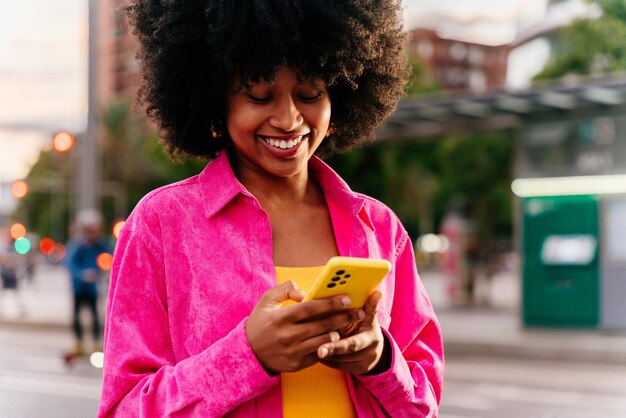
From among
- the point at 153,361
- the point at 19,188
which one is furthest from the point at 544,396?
the point at 19,188

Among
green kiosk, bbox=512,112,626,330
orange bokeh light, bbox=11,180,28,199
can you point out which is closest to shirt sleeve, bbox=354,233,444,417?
green kiosk, bbox=512,112,626,330

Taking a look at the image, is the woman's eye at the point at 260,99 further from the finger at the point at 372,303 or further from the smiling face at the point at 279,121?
the finger at the point at 372,303

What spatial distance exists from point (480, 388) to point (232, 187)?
810cm

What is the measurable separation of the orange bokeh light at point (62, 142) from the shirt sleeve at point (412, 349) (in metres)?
12.3

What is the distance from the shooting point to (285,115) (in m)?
1.67

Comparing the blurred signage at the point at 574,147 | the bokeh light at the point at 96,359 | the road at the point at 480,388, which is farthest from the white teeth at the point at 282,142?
the blurred signage at the point at 574,147

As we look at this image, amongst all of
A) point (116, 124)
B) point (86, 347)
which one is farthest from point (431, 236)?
point (86, 347)

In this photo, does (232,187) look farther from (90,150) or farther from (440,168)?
(440,168)


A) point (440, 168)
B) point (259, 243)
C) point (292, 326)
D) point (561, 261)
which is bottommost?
point (292, 326)

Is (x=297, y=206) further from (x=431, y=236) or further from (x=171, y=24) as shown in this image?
(x=431, y=236)

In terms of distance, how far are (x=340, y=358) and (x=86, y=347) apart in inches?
457

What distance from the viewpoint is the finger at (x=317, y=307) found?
139 cm

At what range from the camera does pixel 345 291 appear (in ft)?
4.61

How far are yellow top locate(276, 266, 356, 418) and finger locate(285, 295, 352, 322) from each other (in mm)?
231
